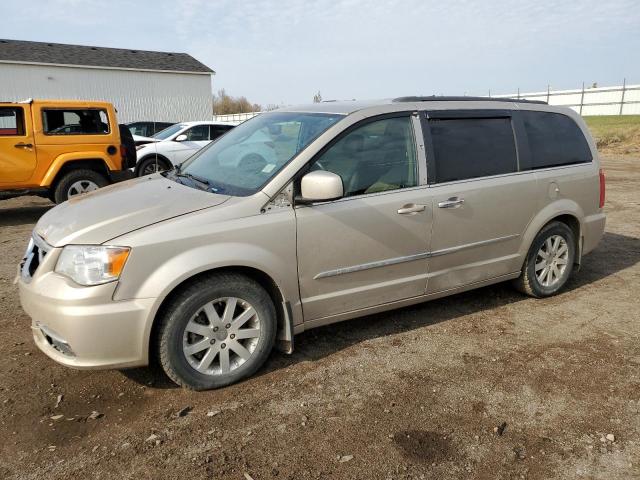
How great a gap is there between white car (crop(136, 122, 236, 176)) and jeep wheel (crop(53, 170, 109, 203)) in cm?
245

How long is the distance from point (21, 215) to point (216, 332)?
744 centimetres

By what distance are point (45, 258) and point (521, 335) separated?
3.40 meters

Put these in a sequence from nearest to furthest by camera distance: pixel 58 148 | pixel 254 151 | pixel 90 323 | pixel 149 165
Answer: pixel 90 323, pixel 254 151, pixel 58 148, pixel 149 165

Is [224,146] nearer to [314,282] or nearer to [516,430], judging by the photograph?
[314,282]

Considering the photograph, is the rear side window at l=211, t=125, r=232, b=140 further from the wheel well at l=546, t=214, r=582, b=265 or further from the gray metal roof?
the gray metal roof

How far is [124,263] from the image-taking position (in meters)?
2.80

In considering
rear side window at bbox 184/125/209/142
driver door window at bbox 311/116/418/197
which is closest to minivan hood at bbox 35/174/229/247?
driver door window at bbox 311/116/418/197

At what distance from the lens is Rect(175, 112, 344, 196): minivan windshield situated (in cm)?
339

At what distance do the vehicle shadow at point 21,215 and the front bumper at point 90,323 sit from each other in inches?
241

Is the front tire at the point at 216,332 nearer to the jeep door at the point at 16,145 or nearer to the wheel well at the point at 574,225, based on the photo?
the wheel well at the point at 574,225

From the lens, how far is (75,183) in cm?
836

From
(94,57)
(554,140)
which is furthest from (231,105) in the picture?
(554,140)

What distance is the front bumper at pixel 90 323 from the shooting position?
2770 mm

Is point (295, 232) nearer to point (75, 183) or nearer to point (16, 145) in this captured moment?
point (75, 183)
